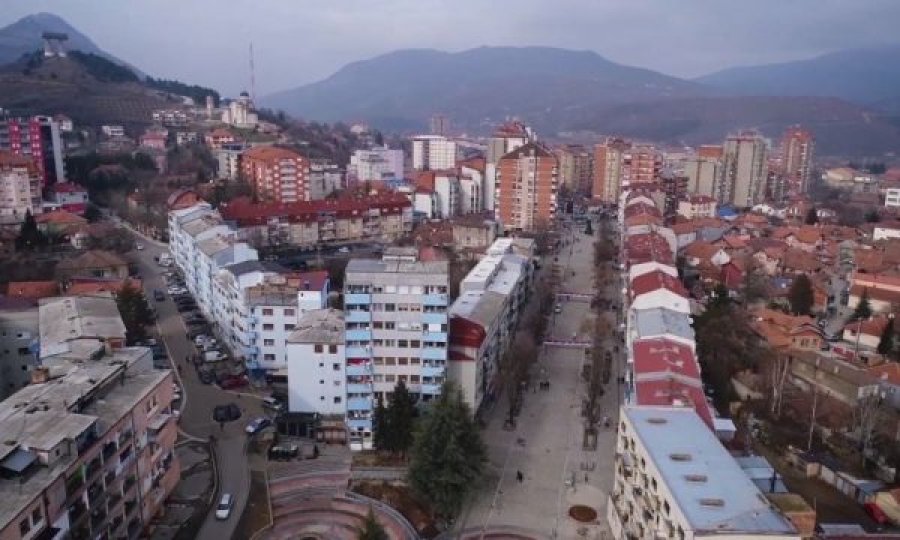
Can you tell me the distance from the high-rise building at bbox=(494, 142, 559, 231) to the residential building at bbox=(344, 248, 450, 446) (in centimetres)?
2218

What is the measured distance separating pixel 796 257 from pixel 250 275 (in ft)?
74.1

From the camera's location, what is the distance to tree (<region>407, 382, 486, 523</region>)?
12969mm

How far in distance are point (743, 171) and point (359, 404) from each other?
41672 millimetres

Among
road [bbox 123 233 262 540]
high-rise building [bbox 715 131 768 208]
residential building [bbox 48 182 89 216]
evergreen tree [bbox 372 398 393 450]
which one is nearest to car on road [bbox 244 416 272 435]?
road [bbox 123 233 262 540]

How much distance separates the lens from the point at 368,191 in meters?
42.5

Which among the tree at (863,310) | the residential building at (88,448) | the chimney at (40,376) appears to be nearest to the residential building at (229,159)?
the residential building at (88,448)

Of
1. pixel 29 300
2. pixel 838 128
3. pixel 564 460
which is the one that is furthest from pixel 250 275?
pixel 838 128

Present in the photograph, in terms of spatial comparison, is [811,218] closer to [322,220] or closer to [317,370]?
[322,220]

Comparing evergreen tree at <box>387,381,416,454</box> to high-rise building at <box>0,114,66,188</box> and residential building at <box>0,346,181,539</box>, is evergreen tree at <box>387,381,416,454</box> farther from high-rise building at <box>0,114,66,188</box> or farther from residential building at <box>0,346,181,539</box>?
high-rise building at <box>0,114,66,188</box>

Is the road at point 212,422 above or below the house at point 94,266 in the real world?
below

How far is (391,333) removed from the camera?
15.3m

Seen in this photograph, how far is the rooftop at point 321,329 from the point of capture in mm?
15688

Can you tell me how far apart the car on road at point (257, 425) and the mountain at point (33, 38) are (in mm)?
97202

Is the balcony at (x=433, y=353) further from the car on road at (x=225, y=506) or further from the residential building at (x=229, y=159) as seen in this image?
the residential building at (x=229, y=159)
